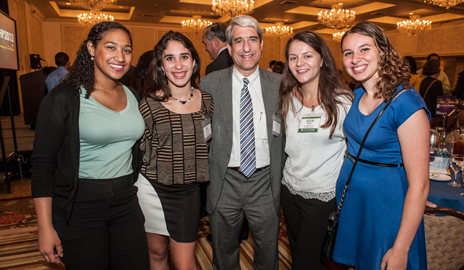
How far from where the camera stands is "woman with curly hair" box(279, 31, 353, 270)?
1.71m

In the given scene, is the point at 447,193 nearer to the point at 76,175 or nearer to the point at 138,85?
the point at 76,175

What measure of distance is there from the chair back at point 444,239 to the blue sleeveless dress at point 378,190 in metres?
0.21

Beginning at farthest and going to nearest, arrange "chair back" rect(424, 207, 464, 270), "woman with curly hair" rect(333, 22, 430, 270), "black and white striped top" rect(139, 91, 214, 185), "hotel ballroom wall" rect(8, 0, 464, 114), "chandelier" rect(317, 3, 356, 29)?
"hotel ballroom wall" rect(8, 0, 464, 114) < "chandelier" rect(317, 3, 356, 29) < "black and white striped top" rect(139, 91, 214, 185) < "chair back" rect(424, 207, 464, 270) < "woman with curly hair" rect(333, 22, 430, 270)

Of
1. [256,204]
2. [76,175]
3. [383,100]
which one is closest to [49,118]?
[76,175]

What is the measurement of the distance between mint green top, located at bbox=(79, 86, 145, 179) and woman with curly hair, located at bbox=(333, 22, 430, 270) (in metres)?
1.14

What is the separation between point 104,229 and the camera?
4.84ft

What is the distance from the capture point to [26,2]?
914 cm

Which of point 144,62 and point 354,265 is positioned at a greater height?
point 144,62

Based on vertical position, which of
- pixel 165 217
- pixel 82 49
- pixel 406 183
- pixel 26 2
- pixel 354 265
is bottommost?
pixel 354 265

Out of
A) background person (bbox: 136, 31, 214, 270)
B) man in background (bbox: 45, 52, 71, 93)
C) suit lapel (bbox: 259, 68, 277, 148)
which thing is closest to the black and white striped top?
background person (bbox: 136, 31, 214, 270)

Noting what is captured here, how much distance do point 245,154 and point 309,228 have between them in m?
0.57

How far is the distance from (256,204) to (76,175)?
40.8 inches

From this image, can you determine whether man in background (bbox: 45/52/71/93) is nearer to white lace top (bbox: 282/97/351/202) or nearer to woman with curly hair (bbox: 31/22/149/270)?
woman with curly hair (bbox: 31/22/149/270)

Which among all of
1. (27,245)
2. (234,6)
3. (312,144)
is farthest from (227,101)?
(234,6)
